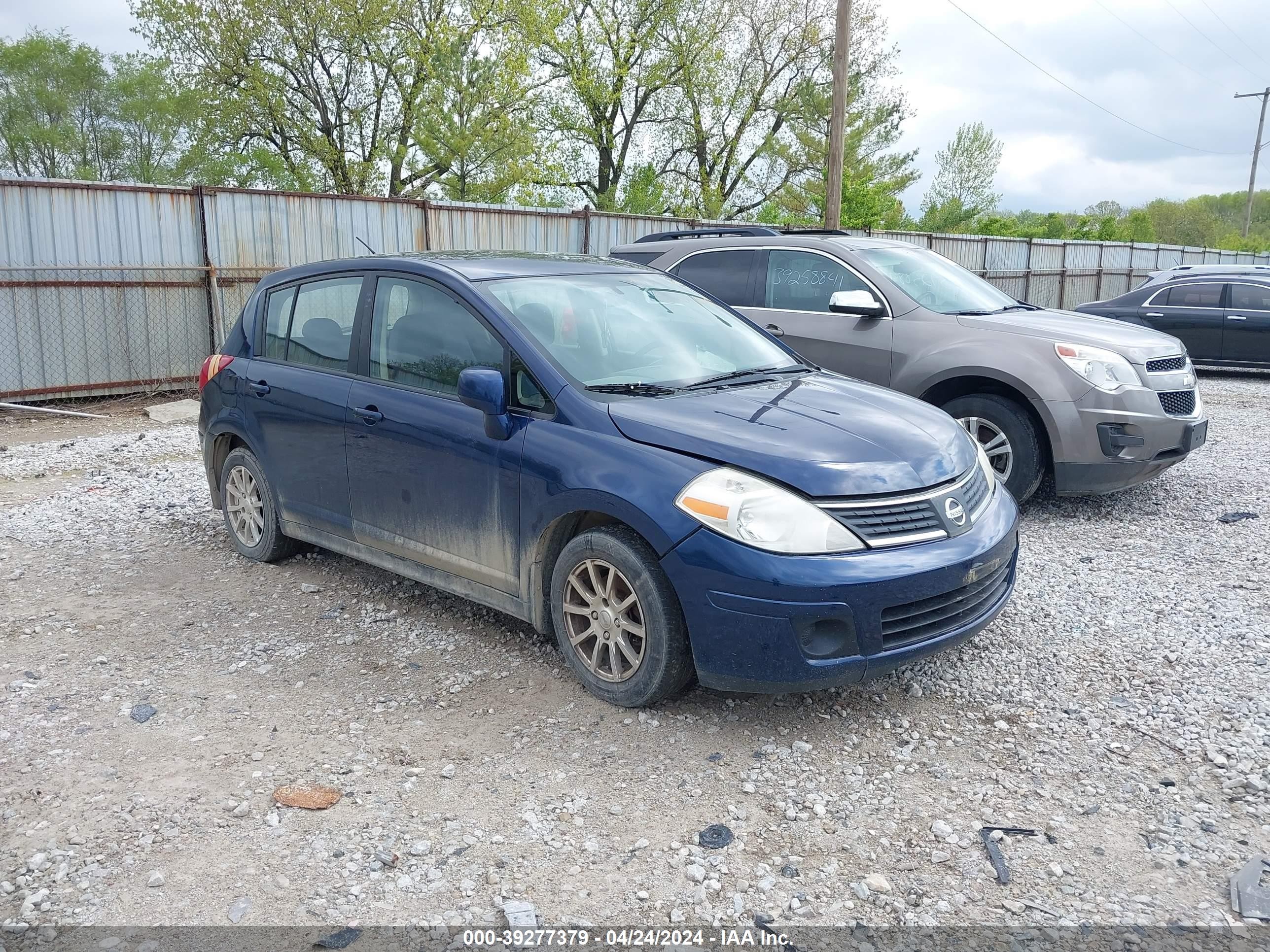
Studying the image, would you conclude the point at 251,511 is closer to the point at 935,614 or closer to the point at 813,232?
the point at 935,614

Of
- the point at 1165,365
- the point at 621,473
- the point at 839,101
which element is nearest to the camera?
the point at 621,473

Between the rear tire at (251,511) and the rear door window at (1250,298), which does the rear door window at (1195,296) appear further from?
the rear tire at (251,511)

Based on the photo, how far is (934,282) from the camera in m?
7.34

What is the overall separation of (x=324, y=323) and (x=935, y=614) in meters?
3.31

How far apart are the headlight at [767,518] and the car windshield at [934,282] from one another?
13.2ft

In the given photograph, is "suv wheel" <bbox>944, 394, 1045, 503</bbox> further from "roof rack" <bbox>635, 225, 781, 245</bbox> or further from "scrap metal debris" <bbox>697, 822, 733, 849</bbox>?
"scrap metal debris" <bbox>697, 822, 733, 849</bbox>

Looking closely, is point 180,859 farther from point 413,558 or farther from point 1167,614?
point 1167,614

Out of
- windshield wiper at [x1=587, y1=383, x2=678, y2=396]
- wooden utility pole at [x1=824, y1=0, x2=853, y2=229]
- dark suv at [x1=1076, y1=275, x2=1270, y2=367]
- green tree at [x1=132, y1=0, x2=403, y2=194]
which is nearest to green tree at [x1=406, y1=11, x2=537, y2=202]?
green tree at [x1=132, y1=0, x2=403, y2=194]

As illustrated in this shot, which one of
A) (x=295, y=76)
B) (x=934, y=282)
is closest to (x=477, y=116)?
(x=295, y=76)

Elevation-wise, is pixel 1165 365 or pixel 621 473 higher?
pixel 1165 365

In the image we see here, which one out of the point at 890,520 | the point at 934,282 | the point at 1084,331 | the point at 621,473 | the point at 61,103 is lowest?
the point at 890,520

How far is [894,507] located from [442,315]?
216 centimetres

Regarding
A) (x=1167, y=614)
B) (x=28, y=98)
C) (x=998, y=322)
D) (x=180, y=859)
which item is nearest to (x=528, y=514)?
(x=180, y=859)

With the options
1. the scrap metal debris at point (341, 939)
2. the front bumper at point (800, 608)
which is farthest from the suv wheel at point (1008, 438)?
the scrap metal debris at point (341, 939)
